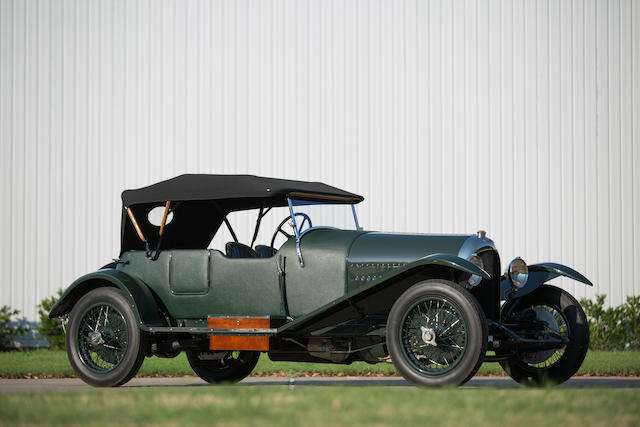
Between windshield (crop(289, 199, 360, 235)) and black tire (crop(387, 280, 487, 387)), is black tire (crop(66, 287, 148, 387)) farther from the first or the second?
black tire (crop(387, 280, 487, 387))

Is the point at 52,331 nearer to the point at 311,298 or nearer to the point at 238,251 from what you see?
the point at 238,251

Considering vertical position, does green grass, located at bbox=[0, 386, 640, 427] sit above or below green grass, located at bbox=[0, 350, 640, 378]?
above

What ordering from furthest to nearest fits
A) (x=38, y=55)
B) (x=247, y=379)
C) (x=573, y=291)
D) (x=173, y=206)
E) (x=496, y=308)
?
(x=38, y=55) → (x=573, y=291) → (x=247, y=379) → (x=173, y=206) → (x=496, y=308)

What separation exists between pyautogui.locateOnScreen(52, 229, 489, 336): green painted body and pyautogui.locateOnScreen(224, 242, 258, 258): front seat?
0.19 meters

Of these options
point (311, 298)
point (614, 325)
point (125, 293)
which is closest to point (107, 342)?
point (125, 293)

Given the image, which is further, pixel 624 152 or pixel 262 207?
pixel 624 152

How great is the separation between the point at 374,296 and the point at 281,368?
3.57 metres

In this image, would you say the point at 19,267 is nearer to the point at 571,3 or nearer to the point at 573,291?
the point at 573,291

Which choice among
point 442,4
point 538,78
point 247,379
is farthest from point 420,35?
point 247,379

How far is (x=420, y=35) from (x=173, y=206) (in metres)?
6.62

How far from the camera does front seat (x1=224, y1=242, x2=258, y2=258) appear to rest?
833cm

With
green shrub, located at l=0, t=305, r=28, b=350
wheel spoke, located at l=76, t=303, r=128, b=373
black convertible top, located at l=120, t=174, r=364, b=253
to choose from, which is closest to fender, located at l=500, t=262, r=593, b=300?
black convertible top, located at l=120, t=174, r=364, b=253

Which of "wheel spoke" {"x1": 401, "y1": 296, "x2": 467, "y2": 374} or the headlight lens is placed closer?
"wheel spoke" {"x1": 401, "y1": 296, "x2": 467, "y2": 374}

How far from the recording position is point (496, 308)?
7562 mm
